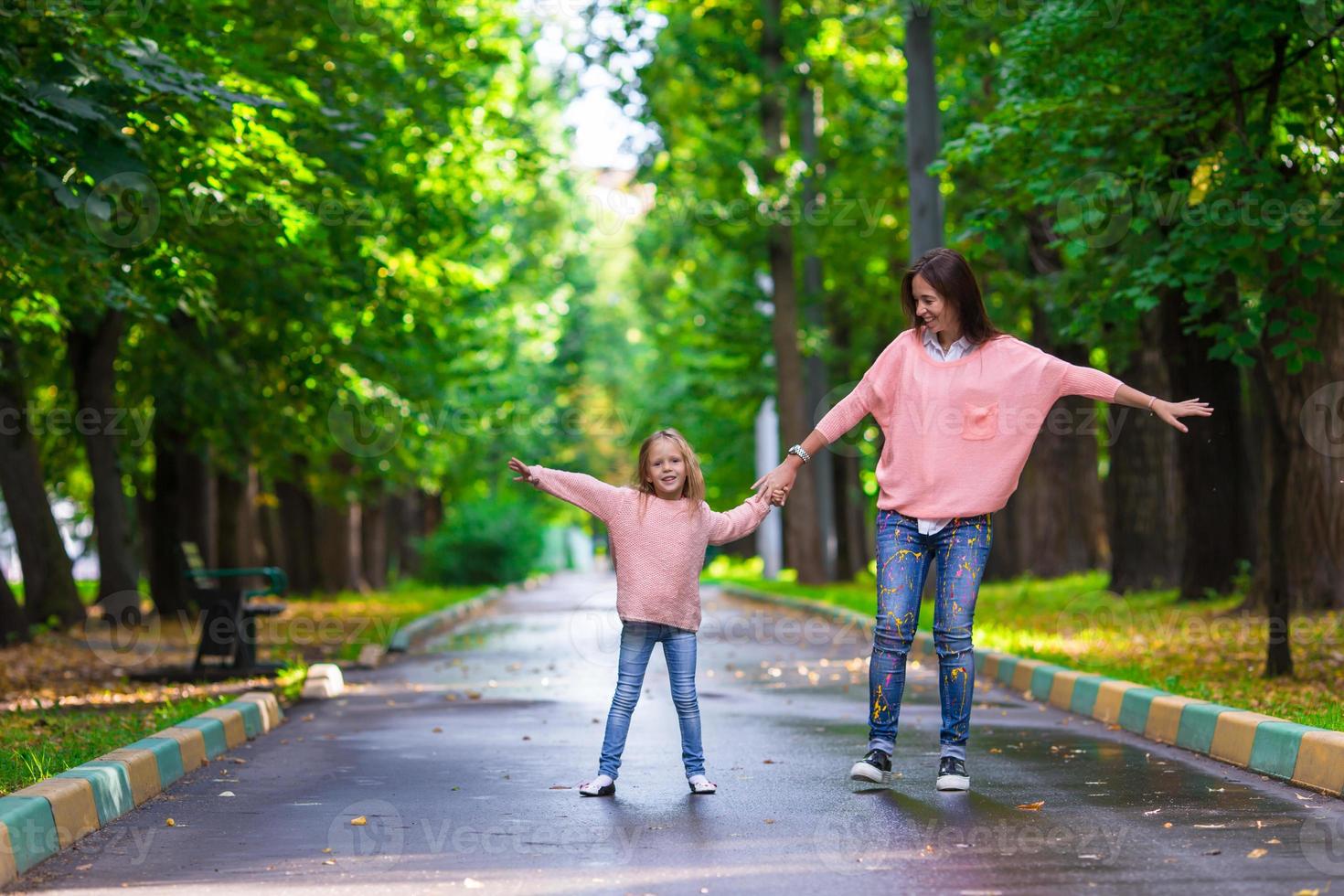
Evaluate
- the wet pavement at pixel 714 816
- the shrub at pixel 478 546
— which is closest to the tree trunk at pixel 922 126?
the wet pavement at pixel 714 816

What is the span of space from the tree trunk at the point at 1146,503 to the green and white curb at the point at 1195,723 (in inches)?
282

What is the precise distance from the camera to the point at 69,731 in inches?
356

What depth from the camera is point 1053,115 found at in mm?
10836

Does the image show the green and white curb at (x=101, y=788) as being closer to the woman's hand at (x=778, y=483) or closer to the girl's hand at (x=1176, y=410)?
the woman's hand at (x=778, y=483)

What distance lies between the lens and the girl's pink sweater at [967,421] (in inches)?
275

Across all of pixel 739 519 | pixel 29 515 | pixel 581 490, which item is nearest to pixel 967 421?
pixel 739 519

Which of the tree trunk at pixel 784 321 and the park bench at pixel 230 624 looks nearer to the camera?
the park bench at pixel 230 624

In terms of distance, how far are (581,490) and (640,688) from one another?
2.85 ft

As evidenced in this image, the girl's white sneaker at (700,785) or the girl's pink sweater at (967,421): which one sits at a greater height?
the girl's pink sweater at (967,421)

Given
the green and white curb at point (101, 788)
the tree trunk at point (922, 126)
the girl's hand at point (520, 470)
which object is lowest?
the green and white curb at point (101, 788)

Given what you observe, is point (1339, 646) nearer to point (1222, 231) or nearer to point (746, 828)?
point (1222, 231)

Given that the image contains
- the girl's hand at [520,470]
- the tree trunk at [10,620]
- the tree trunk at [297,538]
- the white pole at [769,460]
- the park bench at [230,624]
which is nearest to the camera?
the girl's hand at [520,470]

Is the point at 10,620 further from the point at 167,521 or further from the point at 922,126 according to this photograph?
the point at 922,126

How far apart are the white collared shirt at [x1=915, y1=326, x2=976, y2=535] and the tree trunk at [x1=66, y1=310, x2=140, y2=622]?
1319cm
